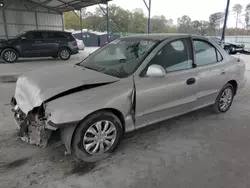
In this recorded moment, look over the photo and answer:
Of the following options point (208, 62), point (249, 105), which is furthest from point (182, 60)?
point (249, 105)

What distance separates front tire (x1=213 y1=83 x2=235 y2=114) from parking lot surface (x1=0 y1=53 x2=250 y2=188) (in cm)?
58

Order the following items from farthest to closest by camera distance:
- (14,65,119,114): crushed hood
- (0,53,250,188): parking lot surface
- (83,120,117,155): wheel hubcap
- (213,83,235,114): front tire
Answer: (213,83,235,114): front tire < (83,120,117,155): wheel hubcap < (14,65,119,114): crushed hood < (0,53,250,188): parking lot surface

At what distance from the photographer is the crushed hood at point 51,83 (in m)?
2.33

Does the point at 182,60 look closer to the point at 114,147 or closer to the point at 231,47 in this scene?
the point at 114,147

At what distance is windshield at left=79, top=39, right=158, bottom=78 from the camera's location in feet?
9.22

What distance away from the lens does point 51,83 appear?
2.51 metres

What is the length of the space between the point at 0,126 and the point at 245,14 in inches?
2133

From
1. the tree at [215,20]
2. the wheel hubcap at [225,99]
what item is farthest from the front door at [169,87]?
the tree at [215,20]

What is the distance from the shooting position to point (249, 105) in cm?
472

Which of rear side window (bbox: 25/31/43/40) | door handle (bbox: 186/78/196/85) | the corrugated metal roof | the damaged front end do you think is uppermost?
the corrugated metal roof

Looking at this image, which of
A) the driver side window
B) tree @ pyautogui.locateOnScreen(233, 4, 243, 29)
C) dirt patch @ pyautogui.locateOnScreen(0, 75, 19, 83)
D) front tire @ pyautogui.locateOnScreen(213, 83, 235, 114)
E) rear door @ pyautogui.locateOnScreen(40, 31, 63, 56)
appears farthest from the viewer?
tree @ pyautogui.locateOnScreen(233, 4, 243, 29)

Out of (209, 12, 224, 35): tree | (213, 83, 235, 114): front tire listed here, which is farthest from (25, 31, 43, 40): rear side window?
(209, 12, 224, 35): tree

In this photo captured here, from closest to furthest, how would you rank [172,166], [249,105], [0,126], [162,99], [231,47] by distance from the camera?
1. [172,166]
2. [162,99]
3. [0,126]
4. [249,105]
5. [231,47]

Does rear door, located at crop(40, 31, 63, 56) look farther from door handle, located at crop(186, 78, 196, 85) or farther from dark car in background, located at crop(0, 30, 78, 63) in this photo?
door handle, located at crop(186, 78, 196, 85)
